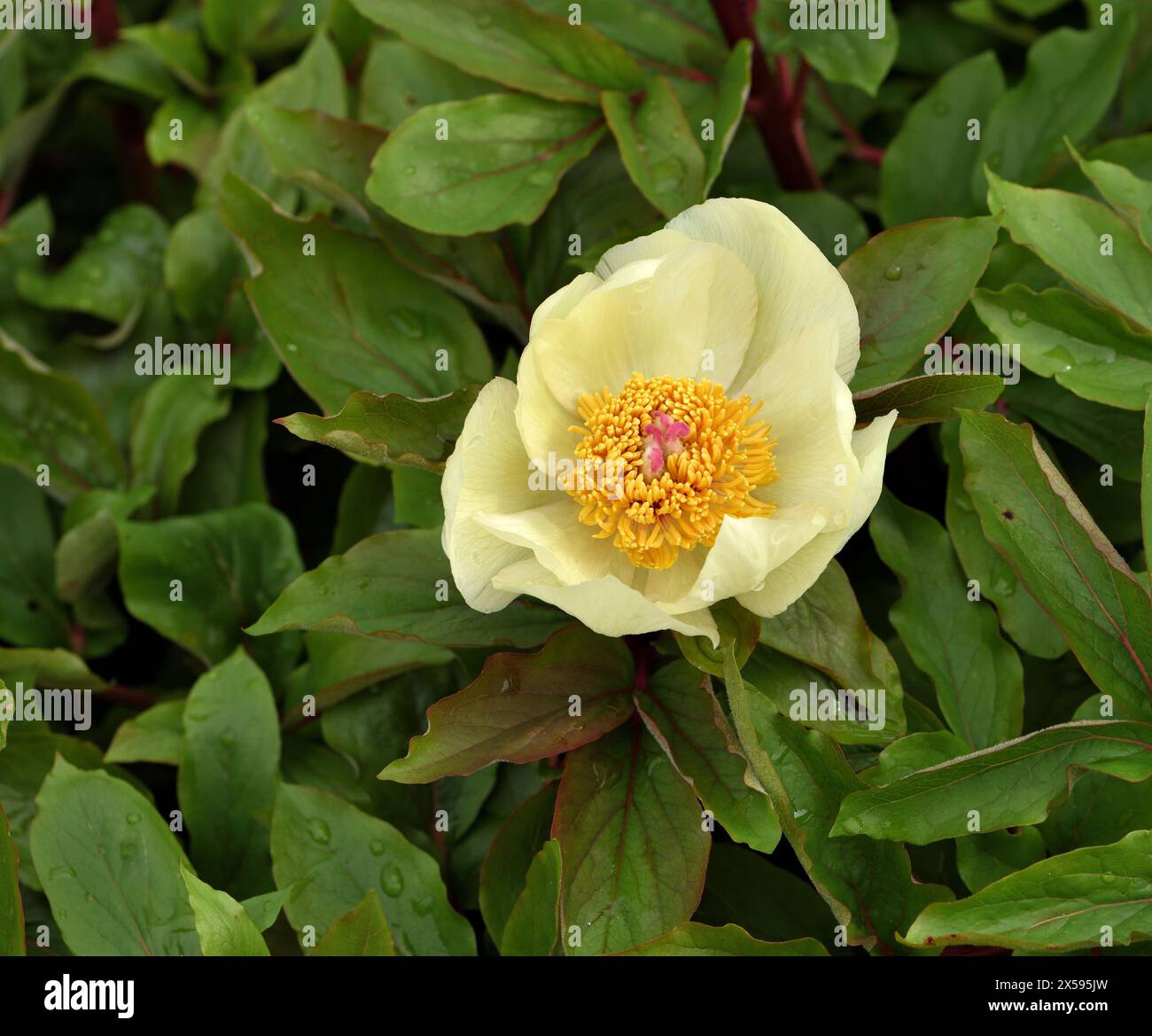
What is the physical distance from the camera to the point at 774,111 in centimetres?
110

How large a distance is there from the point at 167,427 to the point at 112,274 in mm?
213

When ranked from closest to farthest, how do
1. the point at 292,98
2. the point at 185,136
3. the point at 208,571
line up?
the point at 208,571
the point at 292,98
the point at 185,136

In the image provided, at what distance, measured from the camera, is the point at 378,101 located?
3.67 feet

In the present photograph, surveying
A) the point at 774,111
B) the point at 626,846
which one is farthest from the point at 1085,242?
the point at 626,846

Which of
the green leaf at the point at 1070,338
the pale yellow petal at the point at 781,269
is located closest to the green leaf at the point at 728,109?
the pale yellow petal at the point at 781,269

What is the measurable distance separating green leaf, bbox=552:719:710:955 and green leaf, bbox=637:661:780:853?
2 cm

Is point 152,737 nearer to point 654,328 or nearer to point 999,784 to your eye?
point 654,328

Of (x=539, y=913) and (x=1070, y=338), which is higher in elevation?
(x=1070, y=338)

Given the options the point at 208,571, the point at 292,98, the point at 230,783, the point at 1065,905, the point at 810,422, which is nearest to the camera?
the point at 1065,905

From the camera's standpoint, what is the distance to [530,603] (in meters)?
0.90

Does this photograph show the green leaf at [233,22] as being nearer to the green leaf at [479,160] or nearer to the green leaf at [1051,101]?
the green leaf at [479,160]

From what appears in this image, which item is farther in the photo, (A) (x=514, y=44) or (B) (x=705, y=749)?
(A) (x=514, y=44)

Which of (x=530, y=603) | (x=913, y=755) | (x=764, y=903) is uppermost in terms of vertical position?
(x=530, y=603)

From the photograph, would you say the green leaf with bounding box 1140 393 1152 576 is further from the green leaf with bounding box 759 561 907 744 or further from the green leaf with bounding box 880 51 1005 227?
the green leaf with bounding box 880 51 1005 227
